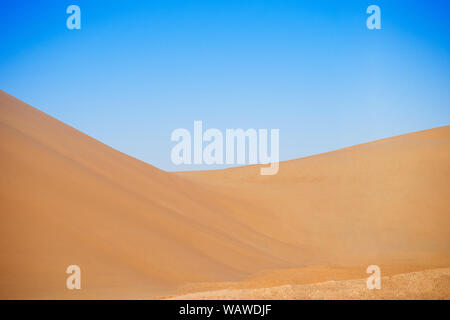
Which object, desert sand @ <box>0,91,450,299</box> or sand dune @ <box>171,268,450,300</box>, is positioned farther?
desert sand @ <box>0,91,450,299</box>

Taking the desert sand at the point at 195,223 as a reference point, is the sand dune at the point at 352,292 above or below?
below

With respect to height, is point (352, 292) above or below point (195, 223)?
below

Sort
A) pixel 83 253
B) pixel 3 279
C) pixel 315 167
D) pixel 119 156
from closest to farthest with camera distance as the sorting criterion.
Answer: pixel 3 279 < pixel 83 253 < pixel 119 156 < pixel 315 167

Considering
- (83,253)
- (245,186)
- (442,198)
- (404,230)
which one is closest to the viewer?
(83,253)

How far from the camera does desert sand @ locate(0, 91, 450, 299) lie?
10.6m

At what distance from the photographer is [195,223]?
1644 centimetres

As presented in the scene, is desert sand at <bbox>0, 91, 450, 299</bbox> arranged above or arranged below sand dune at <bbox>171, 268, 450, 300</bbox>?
above

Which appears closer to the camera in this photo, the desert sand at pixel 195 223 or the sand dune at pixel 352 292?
the sand dune at pixel 352 292

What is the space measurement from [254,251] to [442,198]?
42.5ft

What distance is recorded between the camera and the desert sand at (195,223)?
10586 millimetres

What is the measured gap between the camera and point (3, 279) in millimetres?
9648

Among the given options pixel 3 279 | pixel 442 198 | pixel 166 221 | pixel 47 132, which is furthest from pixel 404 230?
pixel 3 279

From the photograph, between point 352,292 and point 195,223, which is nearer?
point 352,292

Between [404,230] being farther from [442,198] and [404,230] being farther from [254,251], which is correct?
[254,251]
